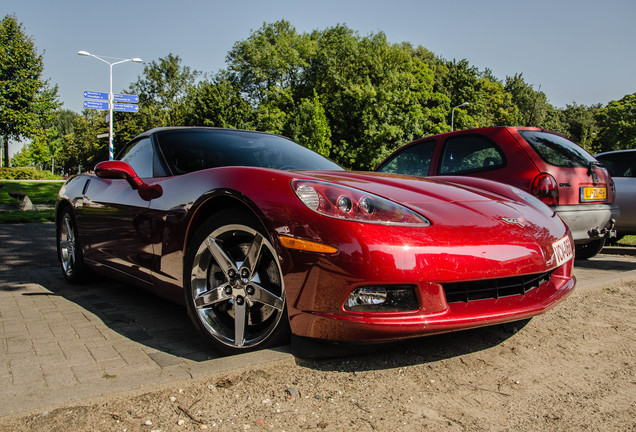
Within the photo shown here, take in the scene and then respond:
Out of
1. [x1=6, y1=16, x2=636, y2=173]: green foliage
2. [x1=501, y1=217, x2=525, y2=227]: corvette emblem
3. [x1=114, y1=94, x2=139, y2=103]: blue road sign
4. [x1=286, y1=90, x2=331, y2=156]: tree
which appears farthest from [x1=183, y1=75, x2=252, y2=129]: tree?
[x1=501, y1=217, x2=525, y2=227]: corvette emblem

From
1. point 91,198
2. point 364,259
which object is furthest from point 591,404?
point 91,198

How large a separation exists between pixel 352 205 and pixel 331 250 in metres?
0.24

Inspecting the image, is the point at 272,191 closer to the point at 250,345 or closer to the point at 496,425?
the point at 250,345

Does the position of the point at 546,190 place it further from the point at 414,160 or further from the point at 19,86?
the point at 19,86

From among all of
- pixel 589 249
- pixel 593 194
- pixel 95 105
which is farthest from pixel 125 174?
pixel 95 105

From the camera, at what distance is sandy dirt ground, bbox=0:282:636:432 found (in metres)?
1.81

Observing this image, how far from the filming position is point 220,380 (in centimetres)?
212

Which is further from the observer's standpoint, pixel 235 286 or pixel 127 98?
pixel 127 98

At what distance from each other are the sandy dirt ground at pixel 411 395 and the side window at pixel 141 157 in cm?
181

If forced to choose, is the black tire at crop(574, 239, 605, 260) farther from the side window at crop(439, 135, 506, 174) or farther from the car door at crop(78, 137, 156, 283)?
the car door at crop(78, 137, 156, 283)

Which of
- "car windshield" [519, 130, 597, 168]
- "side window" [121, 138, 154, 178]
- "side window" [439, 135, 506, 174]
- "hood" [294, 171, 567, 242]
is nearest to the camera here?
"hood" [294, 171, 567, 242]

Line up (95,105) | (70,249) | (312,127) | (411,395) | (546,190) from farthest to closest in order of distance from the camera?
(312,127)
(95,105)
(546,190)
(70,249)
(411,395)

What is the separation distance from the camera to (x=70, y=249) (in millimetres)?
4582

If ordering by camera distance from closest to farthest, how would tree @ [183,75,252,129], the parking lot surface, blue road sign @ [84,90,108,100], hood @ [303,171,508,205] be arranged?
the parking lot surface
hood @ [303,171,508,205]
blue road sign @ [84,90,108,100]
tree @ [183,75,252,129]
